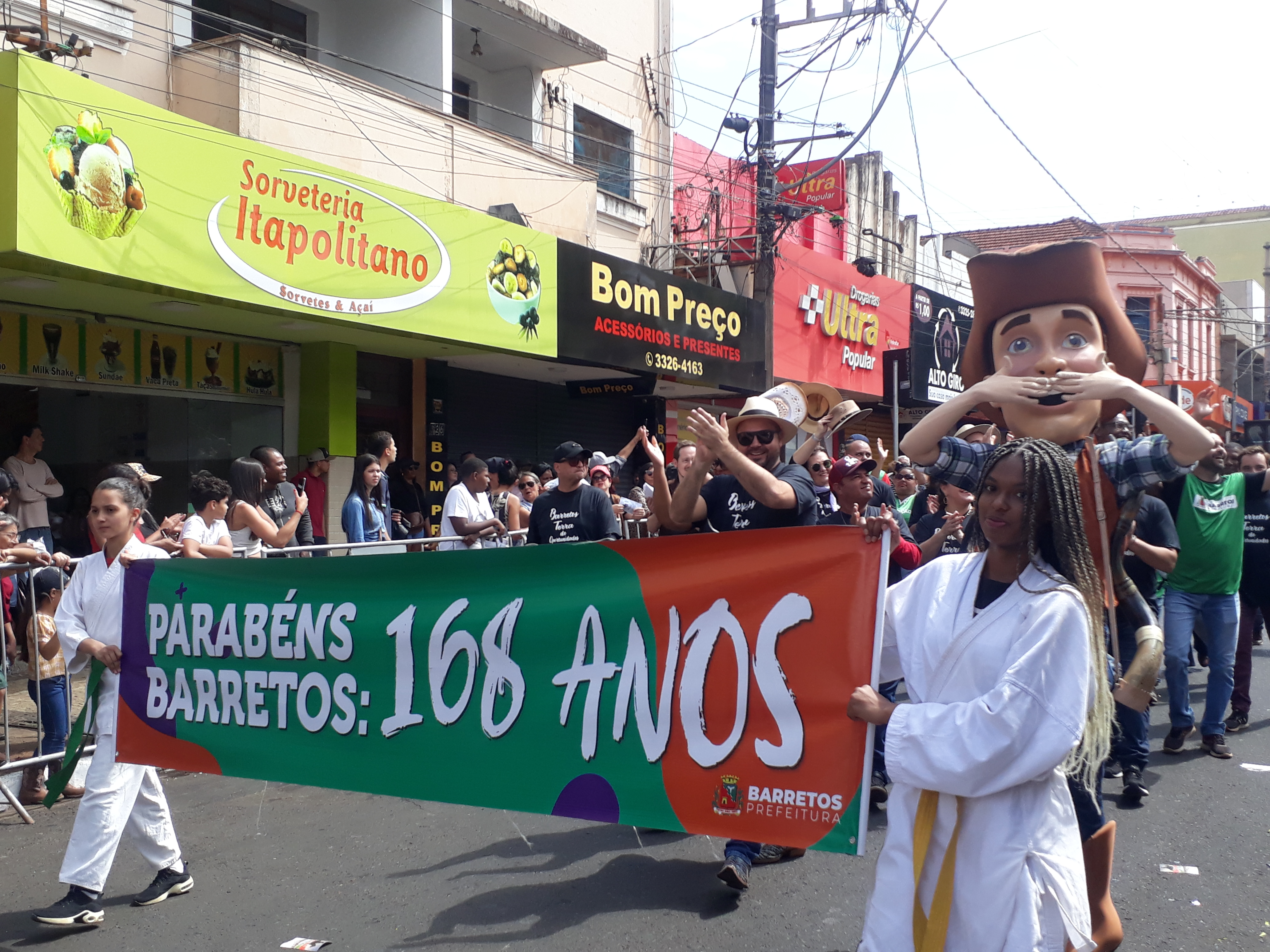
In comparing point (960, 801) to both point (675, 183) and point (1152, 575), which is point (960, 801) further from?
point (675, 183)

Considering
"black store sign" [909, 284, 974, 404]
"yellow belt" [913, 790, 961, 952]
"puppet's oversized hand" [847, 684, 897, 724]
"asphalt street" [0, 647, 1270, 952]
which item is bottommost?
"asphalt street" [0, 647, 1270, 952]

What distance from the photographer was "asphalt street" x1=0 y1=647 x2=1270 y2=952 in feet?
13.6

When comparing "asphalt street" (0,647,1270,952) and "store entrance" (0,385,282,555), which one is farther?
"store entrance" (0,385,282,555)

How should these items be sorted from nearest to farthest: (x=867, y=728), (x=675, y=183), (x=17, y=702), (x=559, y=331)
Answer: (x=867, y=728), (x=17, y=702), (x=559, y=331), (x=675, y=183)

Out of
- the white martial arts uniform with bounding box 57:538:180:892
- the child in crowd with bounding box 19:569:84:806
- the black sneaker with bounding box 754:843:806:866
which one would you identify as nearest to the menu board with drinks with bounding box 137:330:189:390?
the child in crowd with bounding box 19:569:84:806

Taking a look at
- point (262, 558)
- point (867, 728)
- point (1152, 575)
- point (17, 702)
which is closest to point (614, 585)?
point (867, 728)

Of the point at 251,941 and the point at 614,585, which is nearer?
the point at 614,585

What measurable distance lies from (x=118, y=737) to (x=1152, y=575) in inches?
207

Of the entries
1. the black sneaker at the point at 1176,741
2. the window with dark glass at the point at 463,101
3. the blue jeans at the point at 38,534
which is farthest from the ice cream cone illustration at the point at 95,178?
the window with dark glass at the point at 463,101

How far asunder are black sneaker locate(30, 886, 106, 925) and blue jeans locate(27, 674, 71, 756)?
2059 millimetres

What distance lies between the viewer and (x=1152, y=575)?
6062mm

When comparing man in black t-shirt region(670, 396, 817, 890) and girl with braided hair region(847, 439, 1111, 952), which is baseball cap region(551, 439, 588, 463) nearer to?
man in black t-shirt region(670, 396, 817, 890)

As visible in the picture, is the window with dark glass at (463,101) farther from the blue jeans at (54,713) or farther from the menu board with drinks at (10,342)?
the blue jeans at (54,713)

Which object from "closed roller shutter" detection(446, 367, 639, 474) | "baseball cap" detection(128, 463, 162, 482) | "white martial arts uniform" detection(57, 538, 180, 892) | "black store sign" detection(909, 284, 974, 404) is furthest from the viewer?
"black store sign" detection(909, 284, 974, 404)
